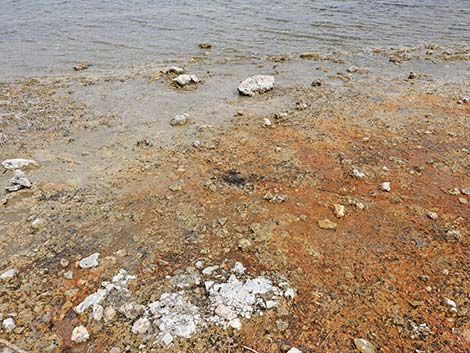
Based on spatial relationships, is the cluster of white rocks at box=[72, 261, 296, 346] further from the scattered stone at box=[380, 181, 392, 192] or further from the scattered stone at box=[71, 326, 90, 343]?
the scattered stone at box=[380, 181, 392, 192]

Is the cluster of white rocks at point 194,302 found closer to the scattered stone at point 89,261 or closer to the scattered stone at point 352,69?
the scattered stone at point 89,261

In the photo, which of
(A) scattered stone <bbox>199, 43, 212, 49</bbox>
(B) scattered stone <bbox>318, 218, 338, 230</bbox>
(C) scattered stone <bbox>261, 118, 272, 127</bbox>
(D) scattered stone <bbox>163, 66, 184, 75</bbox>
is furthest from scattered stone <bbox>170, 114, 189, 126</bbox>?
(A) scattered stone <bbox>199, 43, 212, 49</bbox>

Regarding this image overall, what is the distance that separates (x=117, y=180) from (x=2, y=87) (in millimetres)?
7529

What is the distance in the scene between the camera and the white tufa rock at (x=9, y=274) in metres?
4.38

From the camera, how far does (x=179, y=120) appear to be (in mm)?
8406

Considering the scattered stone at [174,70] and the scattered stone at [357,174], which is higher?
the scattered stone at [174,70]

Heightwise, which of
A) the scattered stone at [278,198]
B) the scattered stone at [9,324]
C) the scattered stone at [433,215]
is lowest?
the scattered stone at [9,324]

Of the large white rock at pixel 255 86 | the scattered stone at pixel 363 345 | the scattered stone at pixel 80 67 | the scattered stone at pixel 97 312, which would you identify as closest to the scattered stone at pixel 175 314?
the scattered stone at pixel 97 312

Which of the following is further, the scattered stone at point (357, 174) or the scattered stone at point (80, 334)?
the scattered stone at point (357, 174)

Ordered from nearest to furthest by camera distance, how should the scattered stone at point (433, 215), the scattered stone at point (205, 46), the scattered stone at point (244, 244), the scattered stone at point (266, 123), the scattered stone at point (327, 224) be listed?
the scattered stone at point (244, 244), the scattered stone at point (327, 224), the scattered stone at point (433, 215), the scattered stone at point (266, 123), the scattered stone at point (205, 46)

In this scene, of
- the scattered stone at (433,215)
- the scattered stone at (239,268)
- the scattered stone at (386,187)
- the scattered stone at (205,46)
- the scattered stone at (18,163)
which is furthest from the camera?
the scattered stone at (205,46)

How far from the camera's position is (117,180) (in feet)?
20.7

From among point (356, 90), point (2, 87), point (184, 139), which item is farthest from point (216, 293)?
point (2, 87)

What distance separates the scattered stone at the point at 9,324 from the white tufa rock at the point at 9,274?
73 centimetres
